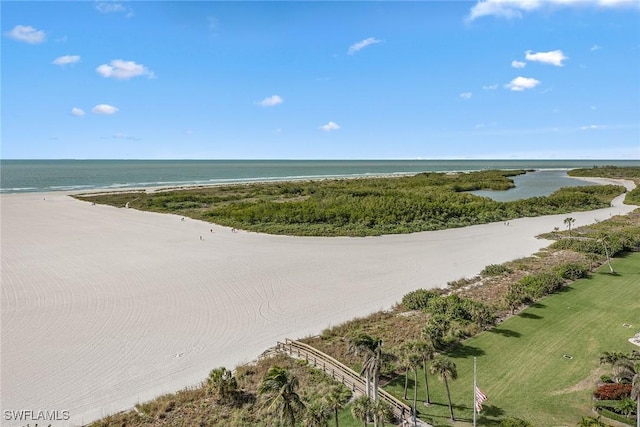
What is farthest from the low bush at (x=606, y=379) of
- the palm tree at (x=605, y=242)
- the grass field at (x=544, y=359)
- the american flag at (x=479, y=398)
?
the palm tree at (x=605, y=242)

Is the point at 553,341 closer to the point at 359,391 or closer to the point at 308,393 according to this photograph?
the point at 359,391

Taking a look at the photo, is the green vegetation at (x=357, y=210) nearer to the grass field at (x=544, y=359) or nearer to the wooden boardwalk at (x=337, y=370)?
the grass field at (x=544, y=359)

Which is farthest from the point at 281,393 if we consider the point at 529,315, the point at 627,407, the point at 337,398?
the point at 529,315

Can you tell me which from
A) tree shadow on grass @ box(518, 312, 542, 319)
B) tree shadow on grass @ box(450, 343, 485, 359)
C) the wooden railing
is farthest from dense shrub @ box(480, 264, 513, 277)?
the wooden railing

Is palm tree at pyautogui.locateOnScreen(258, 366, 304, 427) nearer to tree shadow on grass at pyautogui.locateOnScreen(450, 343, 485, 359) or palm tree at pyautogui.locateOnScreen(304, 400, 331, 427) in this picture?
palm tree at pyautogui.locateOnScreen(304, 400, 331, 427)

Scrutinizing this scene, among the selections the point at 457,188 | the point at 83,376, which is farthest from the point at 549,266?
the point at 457,188

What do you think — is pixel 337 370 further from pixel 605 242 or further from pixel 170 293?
pixel 605 242
